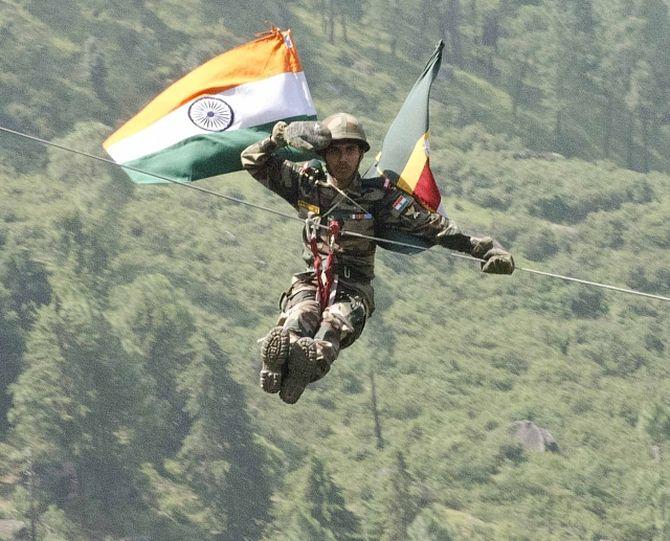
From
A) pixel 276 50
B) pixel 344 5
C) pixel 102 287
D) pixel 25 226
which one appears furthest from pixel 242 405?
pixel 276 50

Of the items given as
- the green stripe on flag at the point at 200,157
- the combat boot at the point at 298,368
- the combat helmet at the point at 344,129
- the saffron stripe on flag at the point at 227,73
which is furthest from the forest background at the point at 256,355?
the combat boot at the point at 298,368

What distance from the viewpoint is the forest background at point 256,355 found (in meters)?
94.8

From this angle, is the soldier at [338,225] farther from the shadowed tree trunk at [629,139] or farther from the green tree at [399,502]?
the shadowed tree trunk at [629,139]

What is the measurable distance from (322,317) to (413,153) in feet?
10.1

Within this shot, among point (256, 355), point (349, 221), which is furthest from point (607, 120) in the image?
point (349, 221)

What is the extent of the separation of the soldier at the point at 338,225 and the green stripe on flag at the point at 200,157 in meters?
1.25

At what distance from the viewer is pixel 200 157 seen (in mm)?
17109

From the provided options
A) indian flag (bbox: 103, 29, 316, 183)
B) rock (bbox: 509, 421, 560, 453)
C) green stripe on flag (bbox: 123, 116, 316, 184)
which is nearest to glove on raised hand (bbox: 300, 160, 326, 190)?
green stripe on flag (bbox: 123, 116, 316, 184)

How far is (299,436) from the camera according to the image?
96500 mm

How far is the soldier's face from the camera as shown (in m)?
15.3

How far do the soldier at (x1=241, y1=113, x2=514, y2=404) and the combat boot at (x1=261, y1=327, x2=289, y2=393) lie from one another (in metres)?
0.43

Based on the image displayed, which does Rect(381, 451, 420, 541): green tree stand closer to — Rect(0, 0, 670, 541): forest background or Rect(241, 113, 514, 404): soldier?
Rect(0, 0, 670, 541): forest background

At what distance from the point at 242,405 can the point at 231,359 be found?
399 centimetres

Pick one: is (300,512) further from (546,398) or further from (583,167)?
(583,167)
